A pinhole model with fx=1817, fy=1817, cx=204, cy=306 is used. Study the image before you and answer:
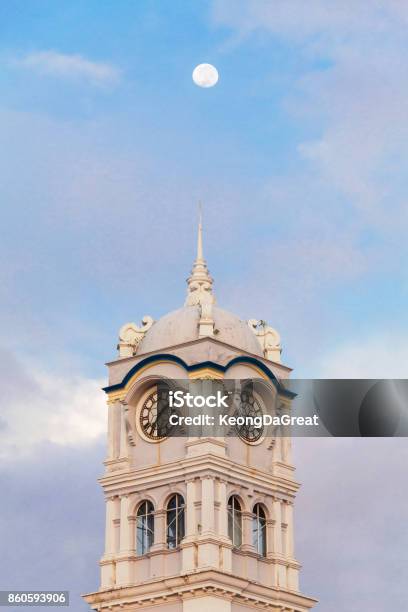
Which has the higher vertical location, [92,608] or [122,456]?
[122,456]

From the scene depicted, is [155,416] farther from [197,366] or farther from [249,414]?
[249,414]

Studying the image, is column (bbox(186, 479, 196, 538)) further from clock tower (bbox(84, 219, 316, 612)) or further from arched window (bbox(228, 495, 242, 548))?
arched window (bbox(228, 495, 242, 548))

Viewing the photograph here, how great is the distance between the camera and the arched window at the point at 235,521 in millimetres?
71688

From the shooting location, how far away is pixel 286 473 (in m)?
Answer: 74.6

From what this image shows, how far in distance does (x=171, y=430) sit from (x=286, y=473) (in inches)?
216

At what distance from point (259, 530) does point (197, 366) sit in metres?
7.24

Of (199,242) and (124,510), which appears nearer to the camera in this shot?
(124,510)

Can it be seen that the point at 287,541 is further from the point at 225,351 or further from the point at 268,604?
the point at 225,351

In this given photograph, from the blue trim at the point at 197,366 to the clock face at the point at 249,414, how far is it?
3.68 feet

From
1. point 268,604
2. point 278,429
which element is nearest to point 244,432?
point 278,429

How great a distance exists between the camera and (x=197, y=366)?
235 feet

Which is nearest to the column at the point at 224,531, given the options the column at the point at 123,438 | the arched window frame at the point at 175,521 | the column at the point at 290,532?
the arched window frame at the point at 175,521

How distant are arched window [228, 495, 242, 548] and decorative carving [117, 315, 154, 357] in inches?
299

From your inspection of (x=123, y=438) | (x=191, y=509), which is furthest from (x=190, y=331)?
(x=191, y=509)
